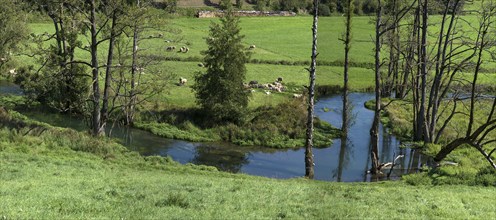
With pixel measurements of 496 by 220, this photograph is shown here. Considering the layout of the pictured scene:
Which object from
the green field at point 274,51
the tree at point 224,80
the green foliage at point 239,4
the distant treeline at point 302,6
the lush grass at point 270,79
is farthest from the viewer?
the green foliage at point 239,4

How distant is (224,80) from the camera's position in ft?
130

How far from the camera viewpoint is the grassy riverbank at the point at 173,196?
1462 cm

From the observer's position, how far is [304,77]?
60500 millimetres

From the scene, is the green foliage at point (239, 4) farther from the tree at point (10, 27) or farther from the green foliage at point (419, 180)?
the green foliage at point (419, 180)

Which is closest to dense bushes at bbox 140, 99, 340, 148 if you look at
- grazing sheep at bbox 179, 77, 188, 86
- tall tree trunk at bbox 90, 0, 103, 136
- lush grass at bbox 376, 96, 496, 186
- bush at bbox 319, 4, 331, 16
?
lush grass at bbox 376, 96, 496, 186

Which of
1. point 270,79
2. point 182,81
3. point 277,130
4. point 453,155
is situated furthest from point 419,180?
point 270,79

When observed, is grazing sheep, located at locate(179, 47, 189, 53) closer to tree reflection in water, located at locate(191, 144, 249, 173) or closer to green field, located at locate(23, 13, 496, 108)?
green field, located at locate(23, 13, 496, 108)

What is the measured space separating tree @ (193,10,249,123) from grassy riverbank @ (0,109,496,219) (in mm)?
15190

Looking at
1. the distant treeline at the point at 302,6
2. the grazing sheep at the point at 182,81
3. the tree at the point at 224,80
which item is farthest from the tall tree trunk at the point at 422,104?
the distant treeline at the point at 302,6

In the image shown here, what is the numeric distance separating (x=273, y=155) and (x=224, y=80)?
313 inches

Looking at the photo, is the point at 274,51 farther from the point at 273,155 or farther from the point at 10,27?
the point at 273,155

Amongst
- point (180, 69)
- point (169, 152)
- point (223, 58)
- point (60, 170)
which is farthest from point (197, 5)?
point (60, 170)

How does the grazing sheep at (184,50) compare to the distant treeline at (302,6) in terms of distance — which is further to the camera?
the distant treeline at (302,6)

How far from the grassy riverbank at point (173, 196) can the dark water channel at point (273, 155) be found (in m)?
7.64
